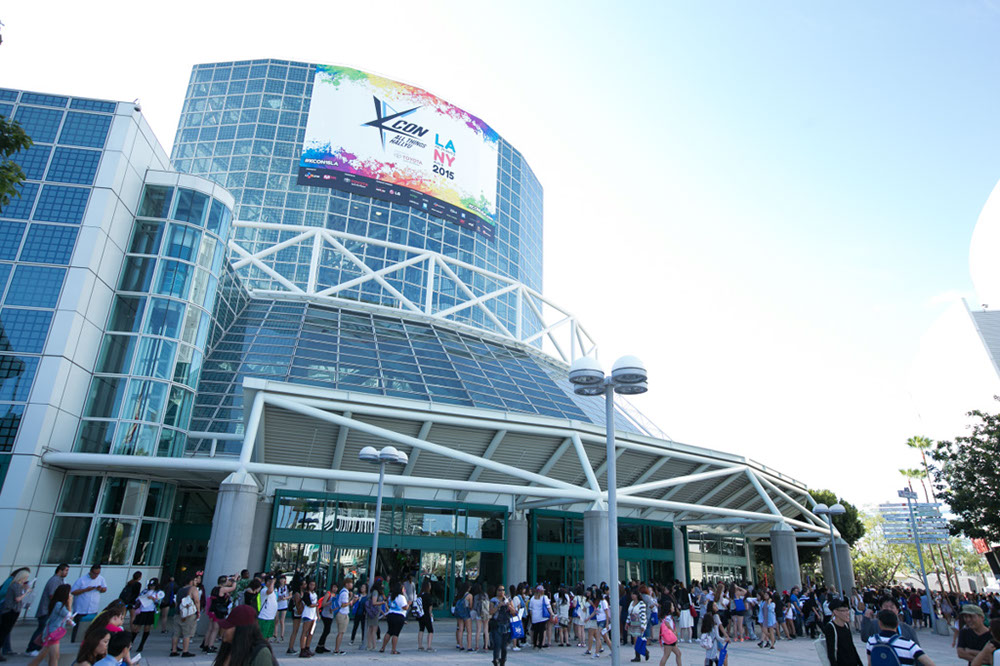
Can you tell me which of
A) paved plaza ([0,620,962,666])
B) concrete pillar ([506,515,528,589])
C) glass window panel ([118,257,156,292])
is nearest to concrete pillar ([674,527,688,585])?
concrete pillar ([506,515,528,589])

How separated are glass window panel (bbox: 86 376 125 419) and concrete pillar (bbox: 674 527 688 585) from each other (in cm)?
2850

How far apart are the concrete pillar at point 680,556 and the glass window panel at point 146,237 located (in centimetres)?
2973

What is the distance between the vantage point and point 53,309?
20.3 metres

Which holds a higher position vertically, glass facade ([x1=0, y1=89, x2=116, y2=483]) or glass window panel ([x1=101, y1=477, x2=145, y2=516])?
glass facade ([x1=0, y1=89, x2=116, y2=483])

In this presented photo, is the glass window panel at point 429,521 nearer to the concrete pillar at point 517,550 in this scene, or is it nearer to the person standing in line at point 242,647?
the concrete pillar at point 517,550

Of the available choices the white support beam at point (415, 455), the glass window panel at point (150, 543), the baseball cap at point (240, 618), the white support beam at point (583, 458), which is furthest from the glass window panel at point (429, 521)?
the baseball cap at point (240, 618)

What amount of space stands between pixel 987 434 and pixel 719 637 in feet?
95.2

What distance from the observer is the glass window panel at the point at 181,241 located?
23.5 meters

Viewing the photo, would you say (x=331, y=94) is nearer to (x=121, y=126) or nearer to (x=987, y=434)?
(x=121, y=126)

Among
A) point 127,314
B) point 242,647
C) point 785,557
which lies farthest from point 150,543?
point 785,557

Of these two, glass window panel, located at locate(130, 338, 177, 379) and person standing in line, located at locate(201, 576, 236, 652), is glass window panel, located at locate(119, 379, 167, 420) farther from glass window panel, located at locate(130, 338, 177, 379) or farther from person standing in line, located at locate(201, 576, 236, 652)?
person standing in line, located at locate(201, 576, 236, 652)

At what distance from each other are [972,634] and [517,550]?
21552mm

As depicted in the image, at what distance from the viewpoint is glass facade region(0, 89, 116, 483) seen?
19.6 meters

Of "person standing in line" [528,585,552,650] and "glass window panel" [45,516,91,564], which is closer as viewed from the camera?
"person standing in line" [528,585,552,650]
